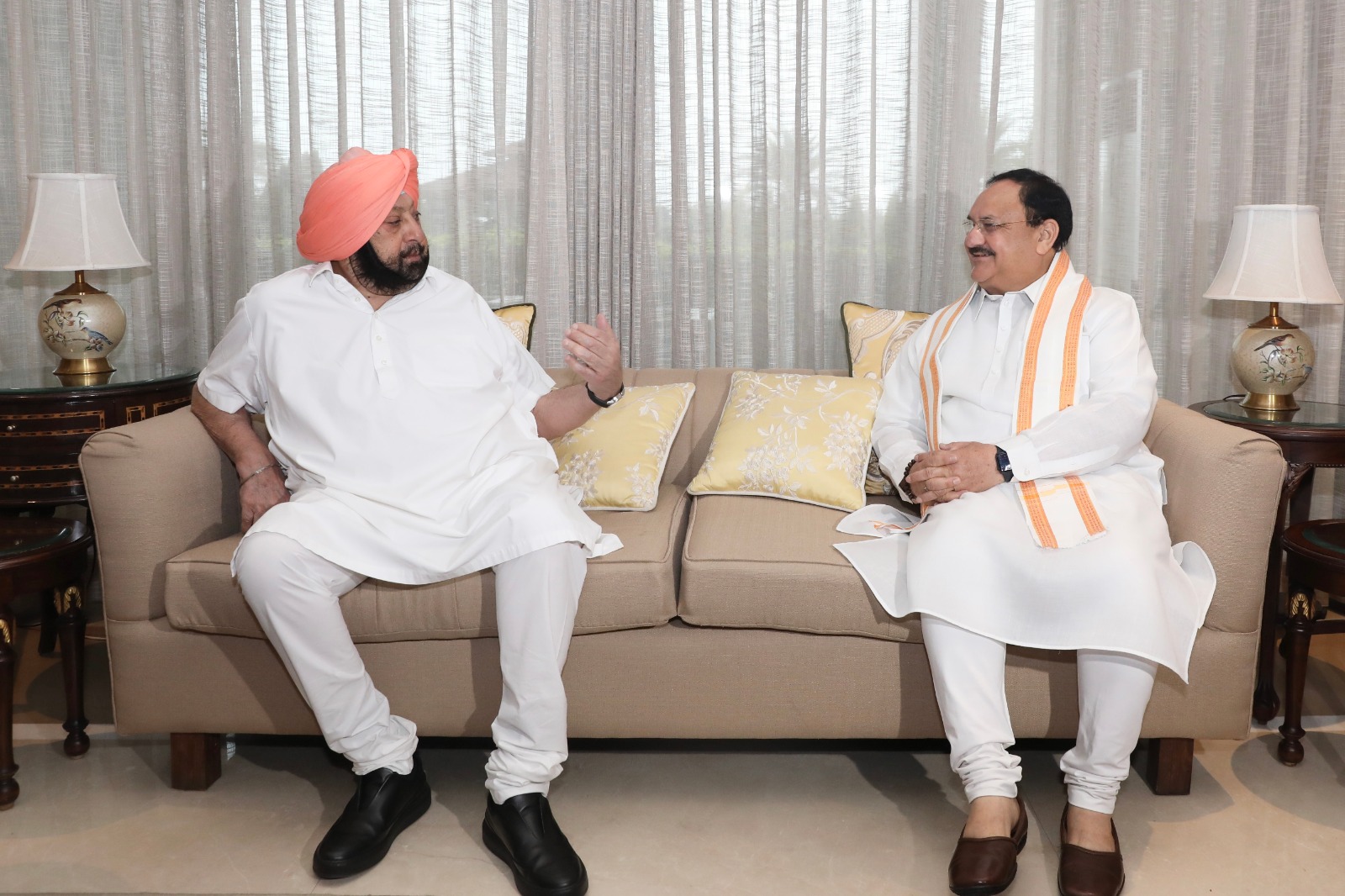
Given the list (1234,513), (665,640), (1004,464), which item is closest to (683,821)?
(665,640)

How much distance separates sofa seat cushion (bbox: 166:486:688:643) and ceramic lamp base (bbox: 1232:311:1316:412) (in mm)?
1699

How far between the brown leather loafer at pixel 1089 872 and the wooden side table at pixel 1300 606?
69cm

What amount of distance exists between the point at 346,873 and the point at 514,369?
1.06m

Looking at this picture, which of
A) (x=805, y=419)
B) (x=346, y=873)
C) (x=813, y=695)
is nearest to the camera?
(x=346, y=873)

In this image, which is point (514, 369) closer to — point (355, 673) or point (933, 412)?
point (355, 673)

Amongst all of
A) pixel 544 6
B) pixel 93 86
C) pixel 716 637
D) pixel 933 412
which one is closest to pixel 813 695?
pixel 716 637

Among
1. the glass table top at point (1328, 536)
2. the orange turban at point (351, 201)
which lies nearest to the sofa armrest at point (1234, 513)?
the glass table top at point (1328, 536)

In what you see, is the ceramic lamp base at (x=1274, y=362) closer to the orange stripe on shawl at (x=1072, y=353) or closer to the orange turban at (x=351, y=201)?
the orange stripe on shawl at (x=1072, y=353)

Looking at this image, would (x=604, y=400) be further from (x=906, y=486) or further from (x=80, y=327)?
(x=80, y=327)

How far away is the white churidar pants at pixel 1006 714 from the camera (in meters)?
1.91

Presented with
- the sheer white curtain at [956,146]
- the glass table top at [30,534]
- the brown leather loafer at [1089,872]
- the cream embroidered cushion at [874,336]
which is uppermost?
the sheer white curtain at [956,146]

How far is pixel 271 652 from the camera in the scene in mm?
2166

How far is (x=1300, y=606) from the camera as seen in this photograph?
91.4 inches

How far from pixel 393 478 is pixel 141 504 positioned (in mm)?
500
